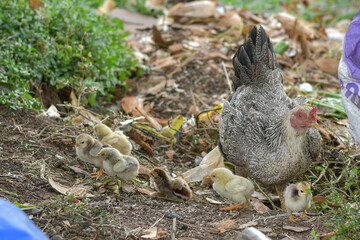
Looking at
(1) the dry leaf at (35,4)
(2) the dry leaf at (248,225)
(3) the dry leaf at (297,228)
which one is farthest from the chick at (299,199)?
(1) the dry leaf at (35,4)

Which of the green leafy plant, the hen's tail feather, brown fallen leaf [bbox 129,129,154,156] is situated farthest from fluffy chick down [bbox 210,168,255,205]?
the green leafy plant

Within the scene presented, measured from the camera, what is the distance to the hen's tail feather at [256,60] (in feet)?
16.0

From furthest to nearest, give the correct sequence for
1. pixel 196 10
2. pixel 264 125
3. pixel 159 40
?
pixel 196 10
pixel 159 40
pixel 264 125

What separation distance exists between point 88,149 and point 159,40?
12.3 ft

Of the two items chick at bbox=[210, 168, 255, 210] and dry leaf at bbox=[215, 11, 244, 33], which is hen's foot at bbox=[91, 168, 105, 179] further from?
dry leaf at bbox=[215, 11, 244, 33]

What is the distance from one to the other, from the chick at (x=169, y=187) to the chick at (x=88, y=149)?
49 centimetres

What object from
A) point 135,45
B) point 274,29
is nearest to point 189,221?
point 135,45

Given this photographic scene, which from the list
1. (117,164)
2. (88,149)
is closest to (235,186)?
(117,164)

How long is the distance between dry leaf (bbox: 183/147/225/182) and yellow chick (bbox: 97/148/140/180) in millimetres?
787

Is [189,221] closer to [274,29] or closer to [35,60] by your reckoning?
[35,60]

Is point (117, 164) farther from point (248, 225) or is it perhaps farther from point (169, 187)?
point (248, 225)

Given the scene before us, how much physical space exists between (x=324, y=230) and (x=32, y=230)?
6.41ft

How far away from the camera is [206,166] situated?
15.6 ft

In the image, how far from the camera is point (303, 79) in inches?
271
